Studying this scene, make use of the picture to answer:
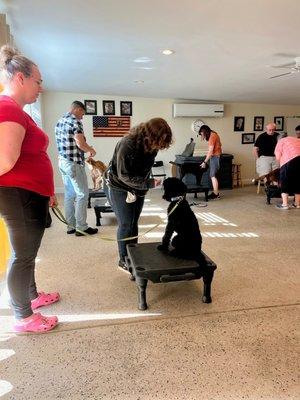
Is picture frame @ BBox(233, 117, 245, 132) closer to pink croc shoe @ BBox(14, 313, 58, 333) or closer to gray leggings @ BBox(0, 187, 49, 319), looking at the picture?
gray leggings @ BBox(0, 187, 49, 319)

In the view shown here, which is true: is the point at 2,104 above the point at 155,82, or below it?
below

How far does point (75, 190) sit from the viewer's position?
3.17 m

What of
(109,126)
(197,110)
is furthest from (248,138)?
(109,126)

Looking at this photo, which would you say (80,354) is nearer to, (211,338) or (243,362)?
(211,338)

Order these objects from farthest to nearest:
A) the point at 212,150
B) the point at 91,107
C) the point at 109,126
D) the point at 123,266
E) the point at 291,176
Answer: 1. the point at 109,126
2. the point at 91,107
3. the point at 212,150
4. the point at 291,176
5. the point at 123,266

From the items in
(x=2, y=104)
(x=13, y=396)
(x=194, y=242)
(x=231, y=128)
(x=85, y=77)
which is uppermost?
(x=85, y=77)

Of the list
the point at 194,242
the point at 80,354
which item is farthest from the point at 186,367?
the point at 194,242

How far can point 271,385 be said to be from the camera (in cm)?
133

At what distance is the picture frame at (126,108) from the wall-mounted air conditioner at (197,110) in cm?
96

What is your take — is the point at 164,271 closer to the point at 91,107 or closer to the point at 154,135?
the point at 154,135

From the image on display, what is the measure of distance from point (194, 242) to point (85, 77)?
3472mm

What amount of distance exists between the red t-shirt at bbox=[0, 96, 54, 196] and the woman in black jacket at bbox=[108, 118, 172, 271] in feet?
1.96

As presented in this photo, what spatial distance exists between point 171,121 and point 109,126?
53.8 inches

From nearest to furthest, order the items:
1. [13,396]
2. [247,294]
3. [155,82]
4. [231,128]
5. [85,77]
Answer: [13,396] → [247,294] → [85,77] → [155,82] → [231,128]
